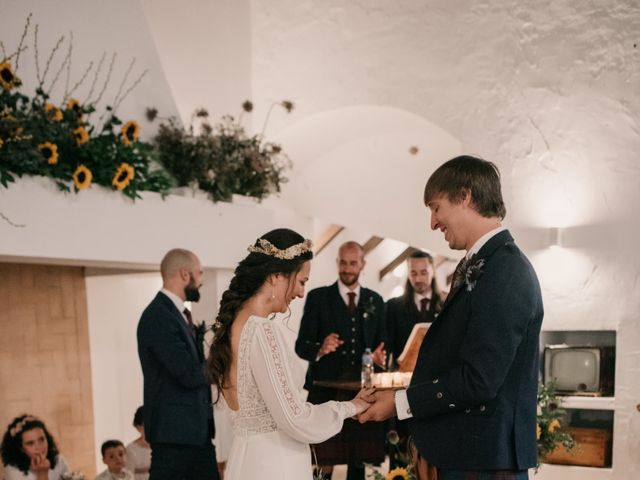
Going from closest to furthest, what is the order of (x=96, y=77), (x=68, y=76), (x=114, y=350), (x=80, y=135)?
(x=80, y=135) < (x=68, y=76) < (x=96, y=77) < (x=114, y=350)

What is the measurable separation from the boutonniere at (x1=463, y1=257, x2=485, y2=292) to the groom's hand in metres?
0.47

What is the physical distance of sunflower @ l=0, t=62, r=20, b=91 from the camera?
2.91 m

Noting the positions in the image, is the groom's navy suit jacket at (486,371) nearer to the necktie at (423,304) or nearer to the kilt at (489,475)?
the kilt at (489,475)

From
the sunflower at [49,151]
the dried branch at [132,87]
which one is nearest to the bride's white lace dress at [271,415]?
the sunflower at [49,151]

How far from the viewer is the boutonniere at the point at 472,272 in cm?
187

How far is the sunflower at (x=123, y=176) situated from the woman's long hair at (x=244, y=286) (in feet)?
5.26

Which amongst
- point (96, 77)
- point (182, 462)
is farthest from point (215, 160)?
point (182, 462)

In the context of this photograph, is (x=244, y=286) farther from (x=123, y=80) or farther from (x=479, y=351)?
(x=123, y=80)

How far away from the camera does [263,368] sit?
6.56 ft

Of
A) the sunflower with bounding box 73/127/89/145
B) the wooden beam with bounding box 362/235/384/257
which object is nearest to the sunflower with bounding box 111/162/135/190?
the sunflower with bounding box 73/127/89/145

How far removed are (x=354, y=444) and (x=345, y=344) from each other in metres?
0.64

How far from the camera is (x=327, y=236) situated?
8383mm

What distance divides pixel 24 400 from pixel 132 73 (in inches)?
Result: 91.9

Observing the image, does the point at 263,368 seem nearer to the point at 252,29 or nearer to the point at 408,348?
the point at 408,348
